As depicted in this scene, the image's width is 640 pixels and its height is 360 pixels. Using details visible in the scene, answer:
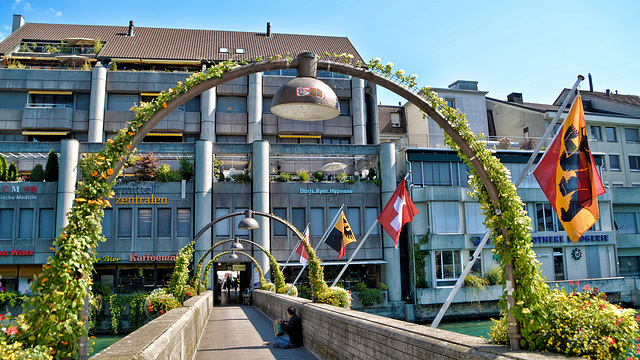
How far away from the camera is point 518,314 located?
5457mm

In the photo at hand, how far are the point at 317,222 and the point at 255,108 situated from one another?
38.4ft

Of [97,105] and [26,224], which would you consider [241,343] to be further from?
[97,105]

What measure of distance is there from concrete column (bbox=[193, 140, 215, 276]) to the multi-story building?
0.10 metres

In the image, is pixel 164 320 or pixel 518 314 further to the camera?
pixel 164 320

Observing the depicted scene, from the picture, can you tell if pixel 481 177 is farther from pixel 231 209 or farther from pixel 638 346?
pixel 231 209

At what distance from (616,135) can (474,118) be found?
43.6 ft

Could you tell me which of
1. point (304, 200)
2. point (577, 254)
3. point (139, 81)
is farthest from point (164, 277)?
point (577, 254)

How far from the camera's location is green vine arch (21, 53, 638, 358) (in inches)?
206

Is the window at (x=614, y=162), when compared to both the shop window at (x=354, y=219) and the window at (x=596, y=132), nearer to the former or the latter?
the window at (x=596, y=132)

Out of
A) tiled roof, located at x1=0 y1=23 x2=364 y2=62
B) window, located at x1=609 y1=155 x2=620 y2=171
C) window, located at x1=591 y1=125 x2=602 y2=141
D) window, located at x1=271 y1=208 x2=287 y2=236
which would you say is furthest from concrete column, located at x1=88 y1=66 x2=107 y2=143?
window, located at x1=609 y1=155 x2=620 y2=171

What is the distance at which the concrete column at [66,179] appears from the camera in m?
32.9

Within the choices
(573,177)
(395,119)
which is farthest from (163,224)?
(573,177)

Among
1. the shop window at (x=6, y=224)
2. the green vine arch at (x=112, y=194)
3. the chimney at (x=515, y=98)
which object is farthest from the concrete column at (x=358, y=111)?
the green vine arch at (x=112, y=194)

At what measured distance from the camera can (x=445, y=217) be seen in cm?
3597
